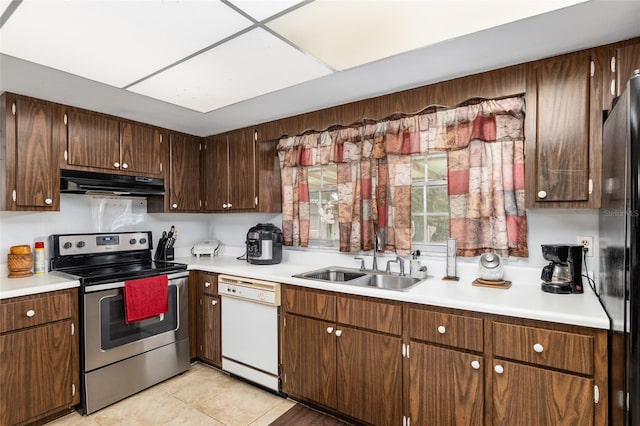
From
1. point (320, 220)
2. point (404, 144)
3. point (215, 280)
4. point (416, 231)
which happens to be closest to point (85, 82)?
point (215, 280)

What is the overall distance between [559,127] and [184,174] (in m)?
3.12

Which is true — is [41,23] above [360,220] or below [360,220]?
above

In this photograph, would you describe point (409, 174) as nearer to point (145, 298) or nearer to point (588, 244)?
point (588, 244)

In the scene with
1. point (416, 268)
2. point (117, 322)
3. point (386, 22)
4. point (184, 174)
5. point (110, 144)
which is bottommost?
point (117, 322)

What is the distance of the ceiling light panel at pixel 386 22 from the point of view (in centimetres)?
137

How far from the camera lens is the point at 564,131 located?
1.79 meters

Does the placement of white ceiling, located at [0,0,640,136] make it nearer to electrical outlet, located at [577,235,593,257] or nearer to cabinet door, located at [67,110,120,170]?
cabinet door, located at [67,110,120,170]

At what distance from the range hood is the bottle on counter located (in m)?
0.45

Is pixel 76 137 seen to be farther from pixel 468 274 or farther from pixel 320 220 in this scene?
pixel 468 274

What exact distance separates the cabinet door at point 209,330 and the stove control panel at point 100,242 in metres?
0.86

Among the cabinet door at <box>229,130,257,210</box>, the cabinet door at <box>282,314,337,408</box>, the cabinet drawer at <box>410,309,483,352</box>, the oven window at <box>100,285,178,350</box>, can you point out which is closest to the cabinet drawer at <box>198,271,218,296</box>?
the oven window at <box>100,285,178,350</box>

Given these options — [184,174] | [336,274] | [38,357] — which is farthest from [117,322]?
[336,274]

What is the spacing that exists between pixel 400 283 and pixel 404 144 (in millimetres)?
1012

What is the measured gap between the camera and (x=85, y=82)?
215 centimetres
